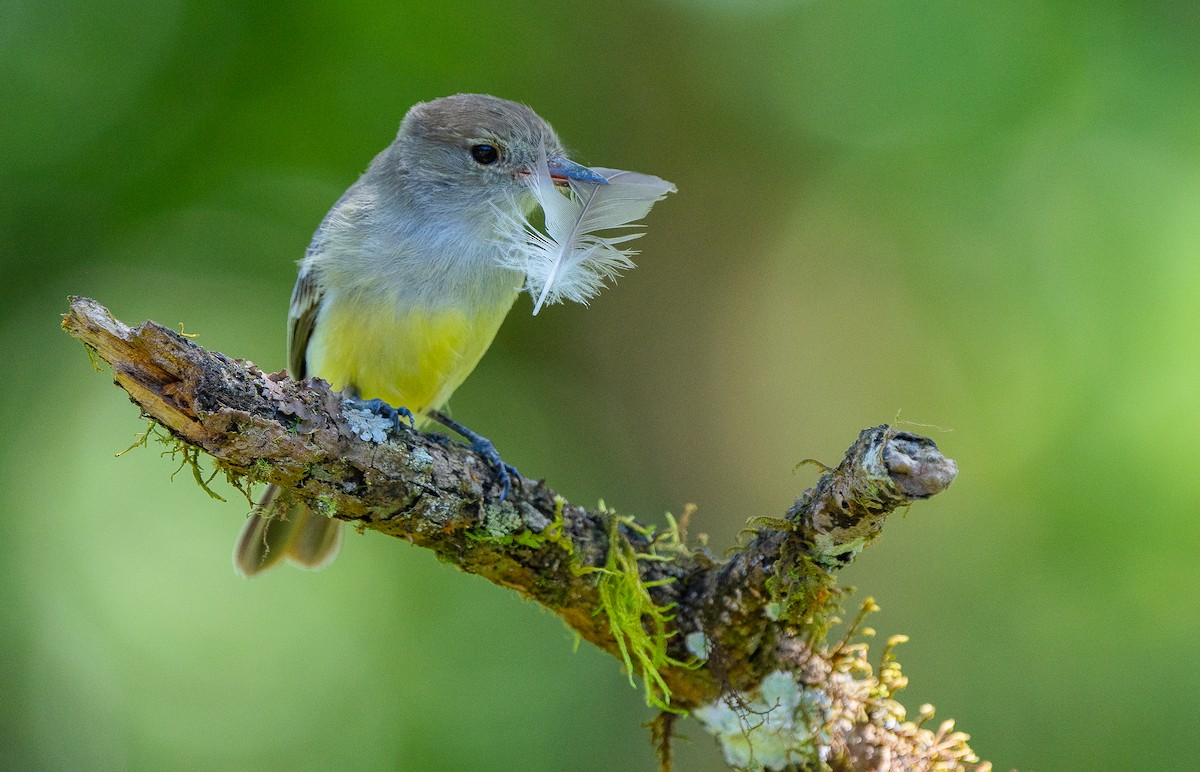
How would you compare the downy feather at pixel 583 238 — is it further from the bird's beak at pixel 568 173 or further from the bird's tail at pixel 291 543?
the bird's tail at pixel 291 543

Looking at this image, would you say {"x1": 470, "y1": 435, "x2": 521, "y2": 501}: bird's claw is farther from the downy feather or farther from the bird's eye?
the bird's eye

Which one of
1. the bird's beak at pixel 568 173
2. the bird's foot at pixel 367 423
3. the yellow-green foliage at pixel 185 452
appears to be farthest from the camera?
the bird's beak at pixel 568 173

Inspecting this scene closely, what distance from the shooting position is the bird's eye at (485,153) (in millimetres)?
4258

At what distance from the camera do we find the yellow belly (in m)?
3.86

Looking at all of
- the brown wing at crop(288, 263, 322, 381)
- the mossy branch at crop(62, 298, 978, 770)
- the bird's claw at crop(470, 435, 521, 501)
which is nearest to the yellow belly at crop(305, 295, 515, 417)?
the brown wing at crop(288, 263, 322, 381)

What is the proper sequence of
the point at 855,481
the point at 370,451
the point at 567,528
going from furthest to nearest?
the point at 567,528 → the point at 370,451 → the point at 855,481

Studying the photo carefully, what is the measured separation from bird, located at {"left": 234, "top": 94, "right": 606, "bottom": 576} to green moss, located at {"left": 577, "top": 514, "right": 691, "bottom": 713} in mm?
853

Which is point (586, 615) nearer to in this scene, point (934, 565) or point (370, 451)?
point (370, 451)

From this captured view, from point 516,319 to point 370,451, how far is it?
11.8ft

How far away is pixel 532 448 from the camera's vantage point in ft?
20.4

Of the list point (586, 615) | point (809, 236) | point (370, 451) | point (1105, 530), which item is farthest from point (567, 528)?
point (809, 236)

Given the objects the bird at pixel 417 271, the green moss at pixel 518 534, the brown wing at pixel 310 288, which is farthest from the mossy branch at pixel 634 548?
the brown wing at pixel 310 288

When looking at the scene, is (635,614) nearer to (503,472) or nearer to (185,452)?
(503,472)

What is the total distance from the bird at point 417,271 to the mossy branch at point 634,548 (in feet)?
2.45
